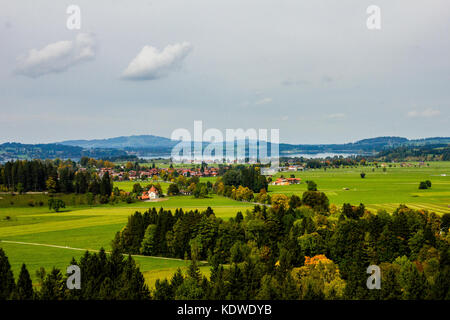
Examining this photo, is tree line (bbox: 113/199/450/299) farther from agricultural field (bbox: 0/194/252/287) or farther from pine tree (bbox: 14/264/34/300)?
pine tree (bbox: 14/264/34/300)

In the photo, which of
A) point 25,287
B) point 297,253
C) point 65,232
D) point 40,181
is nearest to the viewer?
point 25,287

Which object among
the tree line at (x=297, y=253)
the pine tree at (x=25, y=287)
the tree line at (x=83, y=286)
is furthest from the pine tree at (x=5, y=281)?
the tree line at (x=297, y=253)

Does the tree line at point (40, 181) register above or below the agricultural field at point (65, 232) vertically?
above

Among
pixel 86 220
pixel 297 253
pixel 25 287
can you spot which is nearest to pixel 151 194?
pixel 86 220

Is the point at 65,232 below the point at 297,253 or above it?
below

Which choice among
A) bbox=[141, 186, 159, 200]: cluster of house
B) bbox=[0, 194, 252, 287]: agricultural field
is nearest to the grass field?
bbox=[0, 194, 252, 287]: agricultural field

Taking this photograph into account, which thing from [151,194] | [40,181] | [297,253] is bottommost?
[151,194]

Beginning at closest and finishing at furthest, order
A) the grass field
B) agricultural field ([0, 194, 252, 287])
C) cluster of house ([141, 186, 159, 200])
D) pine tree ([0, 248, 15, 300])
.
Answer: pine tree ([0, 248, 15, 300])
agricultural field ([0, 194, 252, 287])
the grass field
cluster of house ([141, 186, 159, 200])

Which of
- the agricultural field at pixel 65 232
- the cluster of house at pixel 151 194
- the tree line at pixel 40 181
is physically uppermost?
the tree line at pixel 40 181

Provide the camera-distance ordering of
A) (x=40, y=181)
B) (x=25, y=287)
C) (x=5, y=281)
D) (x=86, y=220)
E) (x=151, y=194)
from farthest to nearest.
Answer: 1. (x=40, y=181)
2. (x=151, y=194)
3. (x=86, y=220)
4. (x=5, y=281)
5. (x=25, y=287)

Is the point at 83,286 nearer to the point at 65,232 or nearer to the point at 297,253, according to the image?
the point at 297,253

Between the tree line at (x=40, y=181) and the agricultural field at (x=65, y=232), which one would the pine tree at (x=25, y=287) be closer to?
the agricultural field at (x=65, y=232)
